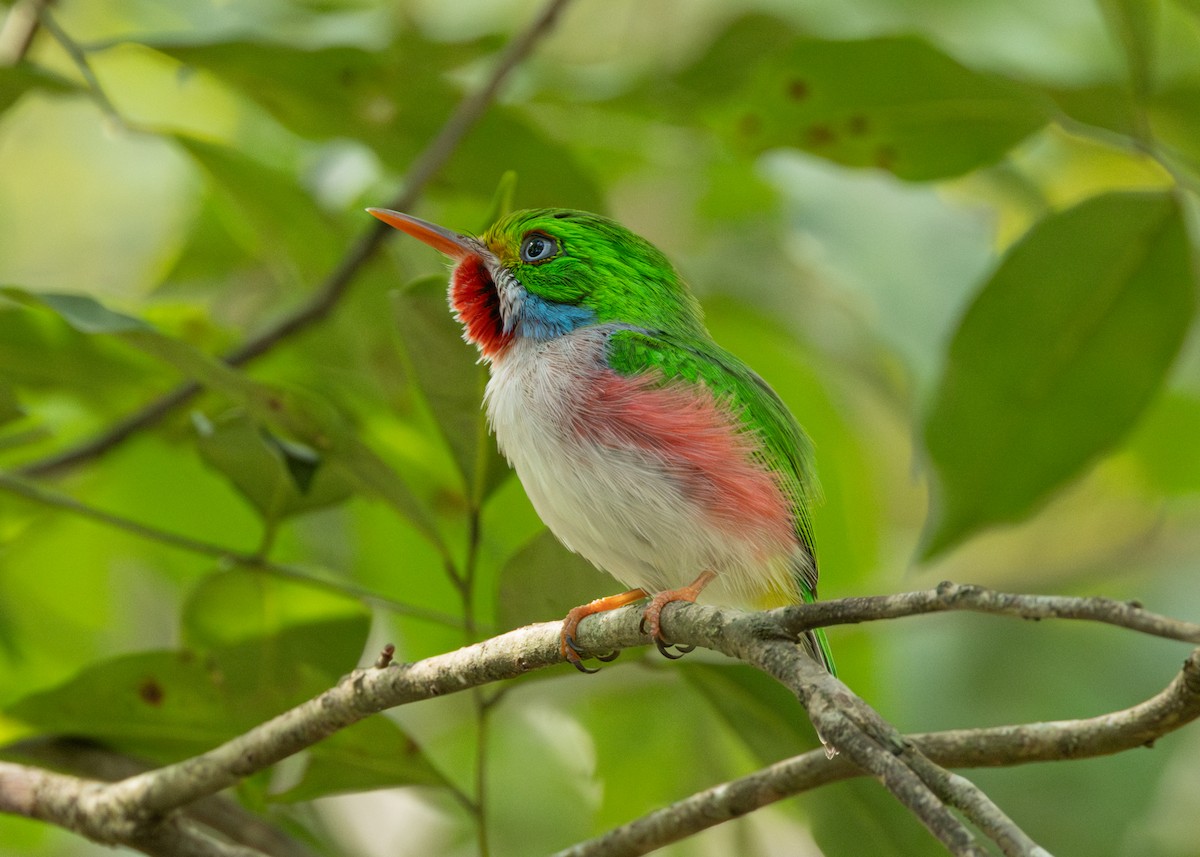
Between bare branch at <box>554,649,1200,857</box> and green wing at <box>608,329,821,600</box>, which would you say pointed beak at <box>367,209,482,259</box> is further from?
bare branch at <box>554,649,1200,857</box>

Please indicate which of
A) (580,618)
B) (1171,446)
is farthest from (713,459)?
(1171,446)

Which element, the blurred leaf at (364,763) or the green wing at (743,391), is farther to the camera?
the blurred leaf at (364,763)

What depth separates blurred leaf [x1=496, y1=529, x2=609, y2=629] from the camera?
2113mm

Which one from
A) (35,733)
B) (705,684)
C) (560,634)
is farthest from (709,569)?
(35,733)

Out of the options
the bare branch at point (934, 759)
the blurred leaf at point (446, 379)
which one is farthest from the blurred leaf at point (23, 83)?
the bare branch at point (934, 759)

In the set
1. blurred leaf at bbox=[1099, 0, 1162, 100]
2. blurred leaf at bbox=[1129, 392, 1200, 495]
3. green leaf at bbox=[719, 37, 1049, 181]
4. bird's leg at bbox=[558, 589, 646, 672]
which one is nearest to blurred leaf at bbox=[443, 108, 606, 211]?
green leaf at bbox=[719, 37, 1049, 181]

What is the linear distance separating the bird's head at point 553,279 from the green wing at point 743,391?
0.38ft

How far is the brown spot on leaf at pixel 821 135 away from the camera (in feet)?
8.87

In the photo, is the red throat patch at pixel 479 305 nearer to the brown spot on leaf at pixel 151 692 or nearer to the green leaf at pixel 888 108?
the green leaf at pixel 888 108

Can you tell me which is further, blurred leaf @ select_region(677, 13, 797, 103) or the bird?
blurred leaf @ select_region(677, 13, 797, 103)

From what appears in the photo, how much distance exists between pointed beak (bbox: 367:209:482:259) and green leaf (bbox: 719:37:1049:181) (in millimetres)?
714

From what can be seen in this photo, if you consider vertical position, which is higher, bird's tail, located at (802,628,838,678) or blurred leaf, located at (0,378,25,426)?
blurred leaf, located at (0,378,25,426)

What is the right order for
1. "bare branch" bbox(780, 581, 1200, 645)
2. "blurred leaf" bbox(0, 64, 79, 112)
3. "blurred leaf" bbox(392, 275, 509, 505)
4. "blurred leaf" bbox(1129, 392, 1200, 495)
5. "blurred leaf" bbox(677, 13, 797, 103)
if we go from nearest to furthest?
"bare branch" bbox(780, 581, 1200, 645) < "blurred leaf" bbox(392, 275, 509, 505) < "blurred leaf" bbox(0, 64, 79, 112) < "blurred leaf" bbox(677, 13, 797, 103) < "blurred leaf" bbox(1129, 392, 1200, 495)

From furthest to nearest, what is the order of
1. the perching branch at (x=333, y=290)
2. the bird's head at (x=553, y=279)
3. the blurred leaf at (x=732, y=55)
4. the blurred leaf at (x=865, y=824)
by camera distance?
the blurred leaf at (x=732, y=55) < the perching branch at (x=333, y=290) < the bird's head at (x=553, y=279) < the blurred leaf at (x=865, y=824)
